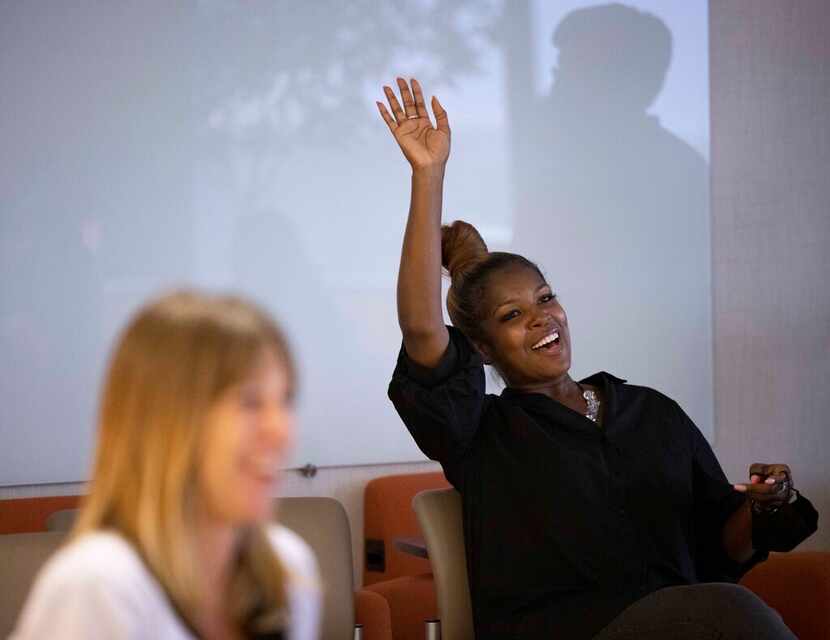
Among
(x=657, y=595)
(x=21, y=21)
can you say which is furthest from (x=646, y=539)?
(x=21, y=21)

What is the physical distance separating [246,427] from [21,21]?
2942mm

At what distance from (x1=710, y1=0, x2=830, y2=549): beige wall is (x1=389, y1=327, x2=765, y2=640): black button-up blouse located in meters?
2.26

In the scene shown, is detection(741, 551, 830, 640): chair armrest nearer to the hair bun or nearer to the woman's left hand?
the woman's left hand

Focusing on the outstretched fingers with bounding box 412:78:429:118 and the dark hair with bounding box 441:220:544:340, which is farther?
the dark hair with bounding box 441:220:544:340

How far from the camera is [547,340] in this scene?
7.47 ft

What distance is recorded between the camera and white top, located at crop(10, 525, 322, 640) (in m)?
0.78

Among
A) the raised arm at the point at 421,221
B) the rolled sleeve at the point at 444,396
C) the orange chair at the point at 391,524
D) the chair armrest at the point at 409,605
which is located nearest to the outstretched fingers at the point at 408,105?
the raised arm at the point at 421,221

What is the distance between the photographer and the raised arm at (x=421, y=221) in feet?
6.43

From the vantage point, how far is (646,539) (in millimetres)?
2182

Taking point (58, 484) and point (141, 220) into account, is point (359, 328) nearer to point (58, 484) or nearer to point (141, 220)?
point (141, 220)

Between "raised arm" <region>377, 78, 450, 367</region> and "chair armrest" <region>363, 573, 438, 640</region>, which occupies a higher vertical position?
"raised arm" <region>377, 78, 450, 367</region>

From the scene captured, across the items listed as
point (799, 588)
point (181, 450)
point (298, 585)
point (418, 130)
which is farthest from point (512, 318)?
point (181, 450)

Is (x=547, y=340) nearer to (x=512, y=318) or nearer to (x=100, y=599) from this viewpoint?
(x=512, y=318)

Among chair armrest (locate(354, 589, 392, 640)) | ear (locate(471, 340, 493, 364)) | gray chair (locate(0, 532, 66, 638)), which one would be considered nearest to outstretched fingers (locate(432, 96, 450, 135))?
ear (locate(471, 340, 493, 364))
